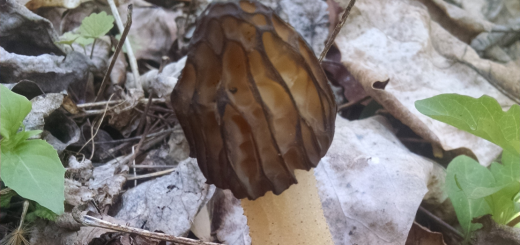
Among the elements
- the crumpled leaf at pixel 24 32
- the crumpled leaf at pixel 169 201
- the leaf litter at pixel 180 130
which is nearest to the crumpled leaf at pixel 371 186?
the leaf litter at pixel 180 130

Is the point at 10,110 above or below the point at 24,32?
above

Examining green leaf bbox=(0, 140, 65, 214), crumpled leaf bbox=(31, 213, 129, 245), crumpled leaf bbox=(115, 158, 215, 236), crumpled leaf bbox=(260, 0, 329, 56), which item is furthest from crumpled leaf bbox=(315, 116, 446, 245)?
green leaf bbox=(0, 140, 65, 214)

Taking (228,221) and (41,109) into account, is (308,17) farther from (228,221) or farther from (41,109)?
(41,109)

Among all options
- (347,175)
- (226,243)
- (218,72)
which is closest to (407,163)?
(347,175)

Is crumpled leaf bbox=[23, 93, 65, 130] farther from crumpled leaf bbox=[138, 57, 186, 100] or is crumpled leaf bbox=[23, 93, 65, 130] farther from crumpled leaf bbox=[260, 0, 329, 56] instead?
crumpled leaf bbox=[260, 0, 329, 56]

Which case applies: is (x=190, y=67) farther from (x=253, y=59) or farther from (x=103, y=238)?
(x=103, y=238)

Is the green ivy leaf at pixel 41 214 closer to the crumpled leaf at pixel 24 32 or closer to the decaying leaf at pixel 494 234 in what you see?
the crumpled leaf at pixel 24 32

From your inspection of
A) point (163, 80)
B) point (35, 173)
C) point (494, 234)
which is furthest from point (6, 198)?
point (494, 234)
